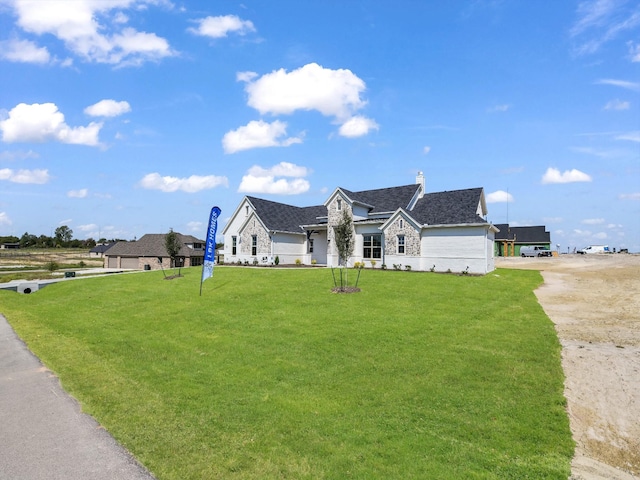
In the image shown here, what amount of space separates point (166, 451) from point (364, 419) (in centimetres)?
351

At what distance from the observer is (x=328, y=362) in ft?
32.4

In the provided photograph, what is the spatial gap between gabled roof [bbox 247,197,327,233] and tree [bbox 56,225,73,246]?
560ft

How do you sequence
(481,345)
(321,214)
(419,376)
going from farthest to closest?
(321,214)
(481,345)
(419,376)

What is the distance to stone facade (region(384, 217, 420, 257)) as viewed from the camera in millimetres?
30219

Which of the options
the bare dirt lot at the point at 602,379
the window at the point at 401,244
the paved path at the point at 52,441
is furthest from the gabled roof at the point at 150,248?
the bare dirt lot at the point at 602,379

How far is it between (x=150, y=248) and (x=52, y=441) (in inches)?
2550

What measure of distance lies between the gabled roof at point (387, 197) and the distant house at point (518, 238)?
36.9 metres

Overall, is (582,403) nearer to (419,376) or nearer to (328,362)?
(419,376)

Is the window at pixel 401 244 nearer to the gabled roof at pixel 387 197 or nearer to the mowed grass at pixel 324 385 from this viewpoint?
the gabled roof at pixel 387 197

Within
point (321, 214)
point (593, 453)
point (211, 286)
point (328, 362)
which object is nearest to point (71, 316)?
point (211, 286)

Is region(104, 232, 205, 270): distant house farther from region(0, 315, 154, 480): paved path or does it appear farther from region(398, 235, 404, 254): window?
region(0, 315, 154, 480): paved path

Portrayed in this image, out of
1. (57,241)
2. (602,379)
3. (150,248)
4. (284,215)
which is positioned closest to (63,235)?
(57,241)

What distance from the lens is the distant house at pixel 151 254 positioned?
62.0 m

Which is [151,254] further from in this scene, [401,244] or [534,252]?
[534,252]
